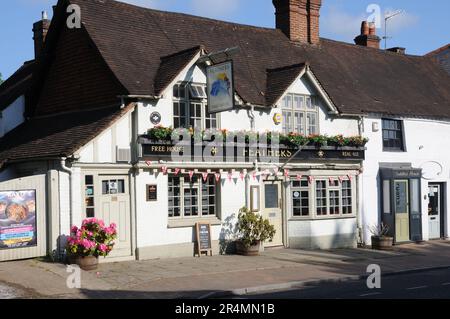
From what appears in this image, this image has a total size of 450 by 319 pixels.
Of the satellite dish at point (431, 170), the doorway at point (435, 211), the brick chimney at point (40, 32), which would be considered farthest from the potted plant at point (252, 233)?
the brick chimney at point (40, 32)

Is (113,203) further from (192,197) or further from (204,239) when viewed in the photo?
(204,239)

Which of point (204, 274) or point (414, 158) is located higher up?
point (414, 158)

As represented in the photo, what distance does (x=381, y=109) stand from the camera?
78.6 feet

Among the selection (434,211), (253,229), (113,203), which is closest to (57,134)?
(113,203)

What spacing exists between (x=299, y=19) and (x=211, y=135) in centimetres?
889

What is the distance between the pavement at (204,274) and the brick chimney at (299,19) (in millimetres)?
9159

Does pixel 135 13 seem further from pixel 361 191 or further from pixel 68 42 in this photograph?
pixel 361 191

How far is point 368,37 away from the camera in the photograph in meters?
30.5

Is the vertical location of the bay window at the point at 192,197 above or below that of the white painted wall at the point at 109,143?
below

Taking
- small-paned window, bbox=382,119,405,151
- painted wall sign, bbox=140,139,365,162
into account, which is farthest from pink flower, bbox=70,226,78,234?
small-paned window, bbox=382,119,405,151

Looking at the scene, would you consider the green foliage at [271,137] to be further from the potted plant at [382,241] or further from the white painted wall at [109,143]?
the potted plant at [382,241]

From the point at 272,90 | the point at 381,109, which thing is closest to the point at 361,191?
the point at 381,109

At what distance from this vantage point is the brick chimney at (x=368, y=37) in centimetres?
3058

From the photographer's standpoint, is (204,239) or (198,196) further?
(198,196)
